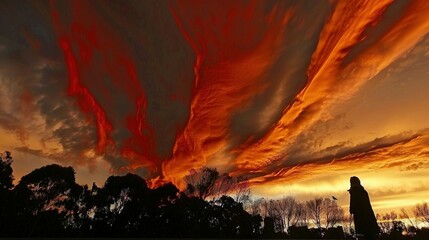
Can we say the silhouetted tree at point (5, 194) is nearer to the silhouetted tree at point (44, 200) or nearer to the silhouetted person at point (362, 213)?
the silhouetted tree at point (44, 200)

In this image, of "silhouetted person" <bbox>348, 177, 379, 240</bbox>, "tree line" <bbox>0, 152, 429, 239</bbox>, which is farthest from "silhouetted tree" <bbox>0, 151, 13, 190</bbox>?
"silhouetted person" <bbox>348, 177, 379, 240</bbox>

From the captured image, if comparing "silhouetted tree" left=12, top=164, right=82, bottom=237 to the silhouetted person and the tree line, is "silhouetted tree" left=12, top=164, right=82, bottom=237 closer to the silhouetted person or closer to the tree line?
the tree line

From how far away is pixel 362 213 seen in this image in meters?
11.3

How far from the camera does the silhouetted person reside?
36.4 feet

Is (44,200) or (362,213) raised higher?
(44,200)

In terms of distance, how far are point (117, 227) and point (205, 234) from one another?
15.4 meters

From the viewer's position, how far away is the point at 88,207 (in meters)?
52.6

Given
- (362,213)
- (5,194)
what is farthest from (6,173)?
(362,213)

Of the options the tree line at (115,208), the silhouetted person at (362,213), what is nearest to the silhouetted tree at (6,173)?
the tree line at (115,208)

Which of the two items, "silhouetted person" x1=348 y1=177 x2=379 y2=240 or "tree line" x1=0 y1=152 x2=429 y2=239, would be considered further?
"tree line" x1=0 y1=152 x2=429 y2=239

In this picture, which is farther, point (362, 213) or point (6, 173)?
point (6, 173)

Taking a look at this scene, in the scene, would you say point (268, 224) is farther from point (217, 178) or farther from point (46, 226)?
point (46, 226)

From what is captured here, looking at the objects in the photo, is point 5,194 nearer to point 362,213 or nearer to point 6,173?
point 6,173

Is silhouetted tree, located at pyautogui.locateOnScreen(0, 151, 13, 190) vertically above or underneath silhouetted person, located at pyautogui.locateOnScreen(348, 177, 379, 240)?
above
